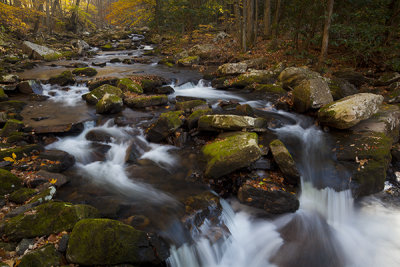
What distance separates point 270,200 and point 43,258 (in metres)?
4.20

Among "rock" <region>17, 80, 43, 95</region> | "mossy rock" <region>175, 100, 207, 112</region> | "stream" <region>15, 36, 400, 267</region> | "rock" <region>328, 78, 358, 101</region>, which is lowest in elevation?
"stream" <region>15, 36, 400, 267</region>

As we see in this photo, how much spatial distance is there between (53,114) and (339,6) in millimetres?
14466

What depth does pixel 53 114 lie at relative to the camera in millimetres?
8883

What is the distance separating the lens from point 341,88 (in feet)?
32.7

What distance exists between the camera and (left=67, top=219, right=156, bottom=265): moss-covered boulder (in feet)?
10.5

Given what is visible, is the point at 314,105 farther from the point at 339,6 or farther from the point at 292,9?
the point at 292,9

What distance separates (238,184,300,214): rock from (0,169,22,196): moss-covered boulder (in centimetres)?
479

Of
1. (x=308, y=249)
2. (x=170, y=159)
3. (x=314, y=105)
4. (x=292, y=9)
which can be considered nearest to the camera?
(x=308, y=249)

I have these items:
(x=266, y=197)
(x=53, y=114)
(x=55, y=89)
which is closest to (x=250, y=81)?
(x=266, y=197)

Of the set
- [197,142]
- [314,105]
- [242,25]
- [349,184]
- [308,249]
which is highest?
[242,25]

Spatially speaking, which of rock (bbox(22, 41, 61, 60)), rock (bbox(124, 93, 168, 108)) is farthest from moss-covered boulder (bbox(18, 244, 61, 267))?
rock (bbox(22, 41, 61, 60))

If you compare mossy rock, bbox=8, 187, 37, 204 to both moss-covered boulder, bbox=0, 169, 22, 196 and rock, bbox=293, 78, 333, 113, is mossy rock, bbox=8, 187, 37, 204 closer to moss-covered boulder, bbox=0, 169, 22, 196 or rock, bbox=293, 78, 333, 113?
moss-covered boulder, bbox=0, 169, 22, 196

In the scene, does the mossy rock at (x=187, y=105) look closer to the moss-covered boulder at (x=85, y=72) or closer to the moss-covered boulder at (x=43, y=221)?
the moss-covered boulder at (x=43, y=221)

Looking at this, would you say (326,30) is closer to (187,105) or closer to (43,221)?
(187,105)
